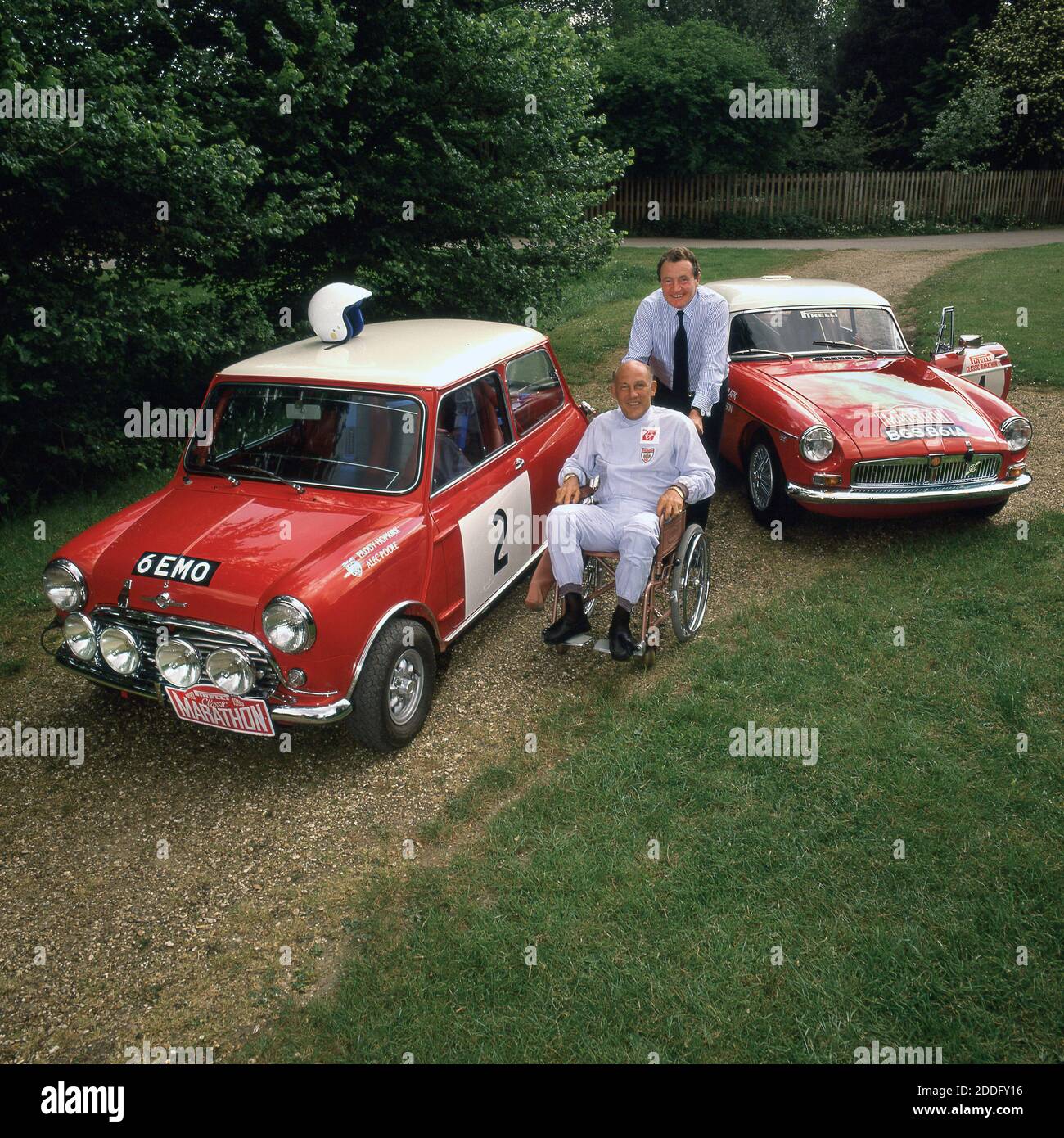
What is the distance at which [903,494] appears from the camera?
637cm

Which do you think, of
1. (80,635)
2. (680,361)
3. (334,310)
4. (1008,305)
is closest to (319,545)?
(80,635)

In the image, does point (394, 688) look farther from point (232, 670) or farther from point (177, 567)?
point (177, 567)

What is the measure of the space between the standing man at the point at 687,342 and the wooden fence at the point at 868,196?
20722 millimetres

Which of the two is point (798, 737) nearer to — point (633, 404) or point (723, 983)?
point (723, 983)

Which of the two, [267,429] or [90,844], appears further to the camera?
[267,429]

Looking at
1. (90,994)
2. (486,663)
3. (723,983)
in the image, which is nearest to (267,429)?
(486,663)

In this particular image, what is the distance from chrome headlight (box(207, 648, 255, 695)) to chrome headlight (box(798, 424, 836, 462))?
4.15 metres

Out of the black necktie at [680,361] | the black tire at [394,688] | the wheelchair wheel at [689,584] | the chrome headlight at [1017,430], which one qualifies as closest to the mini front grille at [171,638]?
the black tire at [394,688]

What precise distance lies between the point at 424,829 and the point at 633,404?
2.69m

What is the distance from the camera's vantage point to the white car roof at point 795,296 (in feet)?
25.8

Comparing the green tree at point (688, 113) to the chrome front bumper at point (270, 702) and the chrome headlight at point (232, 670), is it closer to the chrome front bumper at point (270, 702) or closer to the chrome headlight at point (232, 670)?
the chrome front bumper at point (270, 702)

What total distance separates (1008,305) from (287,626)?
46.1 feet

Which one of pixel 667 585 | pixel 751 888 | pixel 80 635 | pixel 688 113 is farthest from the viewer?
pixel 688 113

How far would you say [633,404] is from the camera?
5.36 meters
